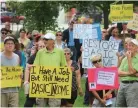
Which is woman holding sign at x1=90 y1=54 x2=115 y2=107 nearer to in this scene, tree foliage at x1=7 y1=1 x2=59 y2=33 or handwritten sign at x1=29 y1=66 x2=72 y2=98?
handwritten sign at x1=29 y1=66 x2=72 y2=98

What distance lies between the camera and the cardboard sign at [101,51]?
10.2 metres

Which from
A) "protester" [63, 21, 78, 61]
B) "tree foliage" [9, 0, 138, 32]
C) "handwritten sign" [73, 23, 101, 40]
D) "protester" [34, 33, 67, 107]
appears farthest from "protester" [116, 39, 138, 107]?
"tree foliage" [9, 0, 138, 32]

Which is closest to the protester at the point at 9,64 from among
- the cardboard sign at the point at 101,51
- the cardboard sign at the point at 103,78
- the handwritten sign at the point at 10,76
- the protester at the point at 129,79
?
the handwritten sign at the point at 10,76

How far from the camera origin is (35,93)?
8.14 meters

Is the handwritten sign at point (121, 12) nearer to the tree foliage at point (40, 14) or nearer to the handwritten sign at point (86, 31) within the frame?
the handwritten sign at point (86, 31)

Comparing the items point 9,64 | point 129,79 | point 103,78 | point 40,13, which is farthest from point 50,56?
point 40,13

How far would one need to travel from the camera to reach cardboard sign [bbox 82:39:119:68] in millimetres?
10203

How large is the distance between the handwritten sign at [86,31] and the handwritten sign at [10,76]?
519 cm

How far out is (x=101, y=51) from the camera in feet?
34.6

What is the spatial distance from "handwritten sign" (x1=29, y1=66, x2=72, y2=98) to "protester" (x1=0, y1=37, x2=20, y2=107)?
27cm

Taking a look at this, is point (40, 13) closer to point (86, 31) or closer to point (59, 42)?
point (86, 31)

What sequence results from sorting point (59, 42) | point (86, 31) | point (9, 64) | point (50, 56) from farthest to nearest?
point (86, 31)
point (59, 42)
point (9, 64)
point (50, 56)

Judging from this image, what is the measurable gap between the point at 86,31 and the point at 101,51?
9.79 ft

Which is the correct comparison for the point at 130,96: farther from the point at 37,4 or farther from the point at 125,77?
the point at 37,4
